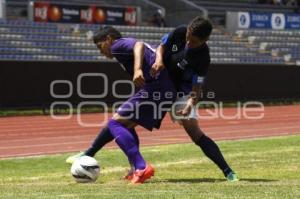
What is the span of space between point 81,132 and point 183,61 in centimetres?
1033

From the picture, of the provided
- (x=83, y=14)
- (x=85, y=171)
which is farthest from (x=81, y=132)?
(x=83, y=14)

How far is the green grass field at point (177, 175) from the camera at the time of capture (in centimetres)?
688

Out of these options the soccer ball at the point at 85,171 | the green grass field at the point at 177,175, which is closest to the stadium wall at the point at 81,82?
the green grass field at the point at 177,175

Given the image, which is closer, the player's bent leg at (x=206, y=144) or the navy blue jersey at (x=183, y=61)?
the navy blue jersey at (x=183, y=61)

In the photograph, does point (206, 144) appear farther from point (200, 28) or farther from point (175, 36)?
point (200, 28)

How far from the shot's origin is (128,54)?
26.6 feet

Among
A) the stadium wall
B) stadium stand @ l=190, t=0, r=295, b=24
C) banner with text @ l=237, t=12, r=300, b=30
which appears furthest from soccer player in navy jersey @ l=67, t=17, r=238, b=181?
stadium stand @ l=190, t=0, r=295, b=24

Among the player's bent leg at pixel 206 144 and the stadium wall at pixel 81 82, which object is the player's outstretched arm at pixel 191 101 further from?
the stadium wall at pixel 81 82

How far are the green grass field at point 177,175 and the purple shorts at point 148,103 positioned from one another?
27.4 inches

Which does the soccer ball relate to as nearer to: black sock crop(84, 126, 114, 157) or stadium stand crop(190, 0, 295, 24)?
black sock crop(84, 126, 114, 157)

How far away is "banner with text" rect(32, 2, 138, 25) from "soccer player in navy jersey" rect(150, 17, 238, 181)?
24.1 meters

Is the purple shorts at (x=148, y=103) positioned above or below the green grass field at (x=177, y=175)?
above

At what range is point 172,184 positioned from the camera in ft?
25.6

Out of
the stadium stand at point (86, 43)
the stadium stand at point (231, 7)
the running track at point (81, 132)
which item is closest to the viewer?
the running track at point (81, 132)
